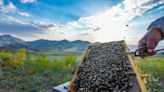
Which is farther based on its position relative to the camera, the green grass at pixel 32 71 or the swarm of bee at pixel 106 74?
the green grass at pixel 32 71

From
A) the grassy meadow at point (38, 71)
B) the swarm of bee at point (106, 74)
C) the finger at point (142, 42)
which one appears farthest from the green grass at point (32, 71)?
the finger at point (142, 42)

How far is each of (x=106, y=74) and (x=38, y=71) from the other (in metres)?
6.86

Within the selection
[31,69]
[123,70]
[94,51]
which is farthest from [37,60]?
[123,70]

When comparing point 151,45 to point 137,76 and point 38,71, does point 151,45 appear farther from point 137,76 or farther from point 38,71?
point 38,71

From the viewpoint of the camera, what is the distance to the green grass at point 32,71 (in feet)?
27.8

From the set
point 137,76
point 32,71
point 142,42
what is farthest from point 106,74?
point 32,71

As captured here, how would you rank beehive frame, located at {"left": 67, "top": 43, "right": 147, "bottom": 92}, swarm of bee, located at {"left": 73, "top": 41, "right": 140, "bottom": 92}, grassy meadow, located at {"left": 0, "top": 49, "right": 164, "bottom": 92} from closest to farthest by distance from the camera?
beehive frame, located at {"left": 67, "top": 43, "right": 147, "bottom": 92}, swarm of bee, located at {"left": 73, "top": 41, "right": 140, "bottom": 92}, grassy meadow, located at {"left": 0, "top": 49, "right": 164, "bottom": 92}

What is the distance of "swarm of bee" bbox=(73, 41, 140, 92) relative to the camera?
3762 mm

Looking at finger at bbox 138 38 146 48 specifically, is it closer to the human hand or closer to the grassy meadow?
the human hand

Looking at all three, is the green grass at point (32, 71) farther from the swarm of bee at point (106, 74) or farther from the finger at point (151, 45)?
the finger at point (151, 45)

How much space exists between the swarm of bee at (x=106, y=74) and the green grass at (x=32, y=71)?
11.1ft

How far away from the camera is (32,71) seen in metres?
10.5

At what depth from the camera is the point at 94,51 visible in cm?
609

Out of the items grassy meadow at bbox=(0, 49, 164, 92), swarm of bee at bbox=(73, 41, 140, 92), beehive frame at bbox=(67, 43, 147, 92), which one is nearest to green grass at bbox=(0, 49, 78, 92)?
grassy meadow at bbox=(0, 49, 164, 92)
